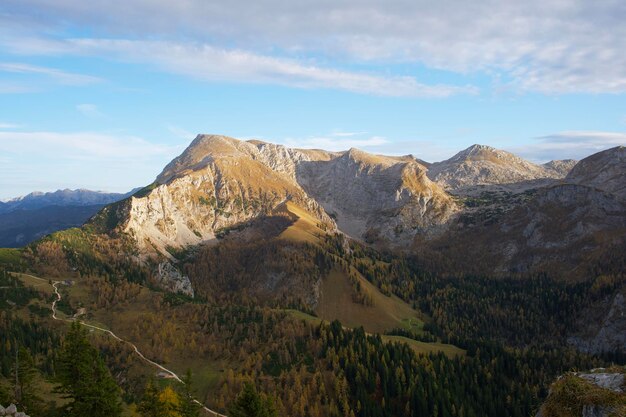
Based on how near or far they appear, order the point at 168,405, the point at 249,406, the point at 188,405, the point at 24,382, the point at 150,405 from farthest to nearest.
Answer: the point at 188,405
the point at 24,382
the point at 249,406
the point at 168,405
the point at 150,405

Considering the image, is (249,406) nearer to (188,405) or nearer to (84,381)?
(188,405)

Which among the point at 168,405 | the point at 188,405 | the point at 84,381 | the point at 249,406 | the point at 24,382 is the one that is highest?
the point at 84,381

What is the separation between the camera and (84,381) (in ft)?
208

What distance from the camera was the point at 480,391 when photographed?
6181 inches

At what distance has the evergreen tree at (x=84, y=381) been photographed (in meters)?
62.1

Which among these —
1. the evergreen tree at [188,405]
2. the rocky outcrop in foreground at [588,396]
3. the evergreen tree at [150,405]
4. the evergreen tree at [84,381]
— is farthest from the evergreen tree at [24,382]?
the rocky outcrop in foreground at [588,396]

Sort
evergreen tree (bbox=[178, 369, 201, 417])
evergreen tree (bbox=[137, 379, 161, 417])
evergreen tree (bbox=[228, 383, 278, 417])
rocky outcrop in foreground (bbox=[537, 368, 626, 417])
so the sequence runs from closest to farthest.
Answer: rocky outcrop in foreground (bbox=[537, 368, 626, 417])
evergreen tree (bbox=[137, 379, 161, 417])
evergreen tree (bbox=[228, 383, 278, 417])
evergreen tree (bbox=[178, 369, 201, 417])

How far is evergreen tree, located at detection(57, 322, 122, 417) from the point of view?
62125mm

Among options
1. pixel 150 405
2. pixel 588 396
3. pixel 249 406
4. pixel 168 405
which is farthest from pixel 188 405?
pixel 588 396

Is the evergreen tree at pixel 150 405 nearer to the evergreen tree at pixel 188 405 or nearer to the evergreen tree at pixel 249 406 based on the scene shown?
the evergreen tree at pixel 188 405

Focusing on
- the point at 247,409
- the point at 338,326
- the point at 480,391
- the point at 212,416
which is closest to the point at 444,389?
the point at 480,391

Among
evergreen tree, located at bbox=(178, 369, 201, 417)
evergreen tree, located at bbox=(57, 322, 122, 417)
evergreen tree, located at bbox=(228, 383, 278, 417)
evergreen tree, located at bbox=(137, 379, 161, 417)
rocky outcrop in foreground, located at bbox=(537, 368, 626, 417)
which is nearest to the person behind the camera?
rocky outcrop in foreground, located at bbox=(537, 368, 626, 417)

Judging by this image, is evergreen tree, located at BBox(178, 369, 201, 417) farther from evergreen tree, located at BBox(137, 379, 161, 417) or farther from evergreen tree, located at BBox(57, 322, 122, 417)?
evergreen tree, located at BBox(57, 322, 122, 417)

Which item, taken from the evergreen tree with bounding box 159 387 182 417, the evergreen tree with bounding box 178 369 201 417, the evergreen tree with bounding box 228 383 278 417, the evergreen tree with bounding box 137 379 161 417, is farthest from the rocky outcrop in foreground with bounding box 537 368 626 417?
the evergreen tree with bounding box 178 369 201 417
